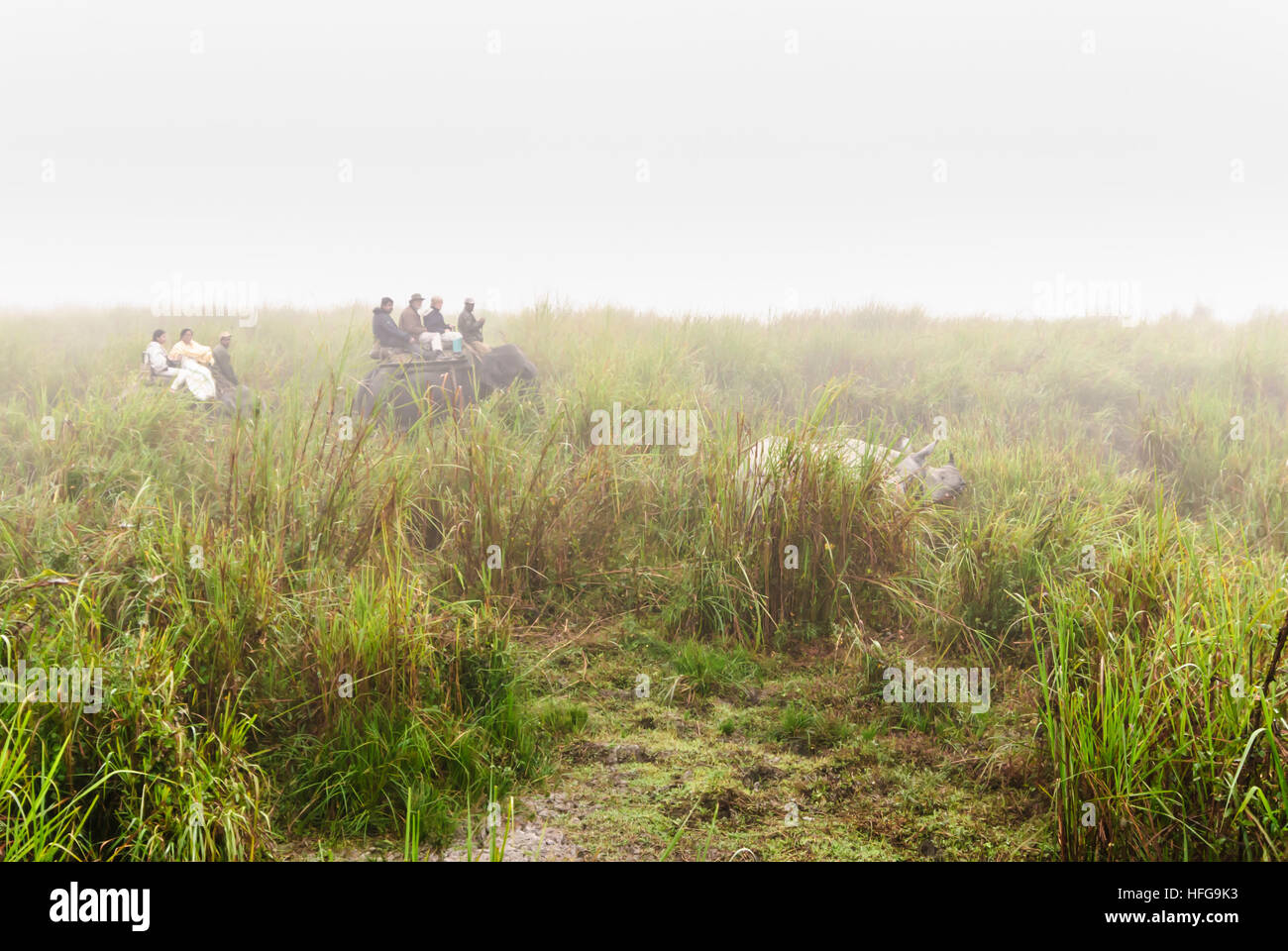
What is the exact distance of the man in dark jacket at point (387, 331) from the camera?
10.4 metres

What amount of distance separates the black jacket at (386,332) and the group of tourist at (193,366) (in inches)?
65.1

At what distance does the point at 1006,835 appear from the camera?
9.65 feet

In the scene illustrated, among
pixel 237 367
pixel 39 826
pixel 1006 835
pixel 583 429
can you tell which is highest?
pixel 237 367

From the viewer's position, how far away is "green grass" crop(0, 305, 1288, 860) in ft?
8.18

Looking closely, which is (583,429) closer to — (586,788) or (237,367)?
(586,788)

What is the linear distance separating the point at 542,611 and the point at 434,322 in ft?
25.3

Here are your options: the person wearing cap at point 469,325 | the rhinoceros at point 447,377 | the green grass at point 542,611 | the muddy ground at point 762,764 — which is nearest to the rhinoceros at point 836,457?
the green grass at point 542,611

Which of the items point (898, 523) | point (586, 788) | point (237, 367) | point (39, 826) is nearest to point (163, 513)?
point (39, 826)

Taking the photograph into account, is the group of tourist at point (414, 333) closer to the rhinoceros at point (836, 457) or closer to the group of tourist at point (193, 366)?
the group of tourist at point (193, 366)

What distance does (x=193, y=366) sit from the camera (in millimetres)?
9188

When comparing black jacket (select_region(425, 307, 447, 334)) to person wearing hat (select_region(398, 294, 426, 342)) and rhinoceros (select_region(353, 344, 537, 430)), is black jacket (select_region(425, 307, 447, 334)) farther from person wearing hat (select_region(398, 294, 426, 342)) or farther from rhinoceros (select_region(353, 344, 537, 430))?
rhinoceros (select_region(353, 344, 537, 430))

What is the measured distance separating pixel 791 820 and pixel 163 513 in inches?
119

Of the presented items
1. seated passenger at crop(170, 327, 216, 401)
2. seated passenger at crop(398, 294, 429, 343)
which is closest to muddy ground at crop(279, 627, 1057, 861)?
seated passenger at crop(170, 327, 216, 401)

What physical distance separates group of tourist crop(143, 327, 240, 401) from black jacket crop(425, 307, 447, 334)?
2.50m
